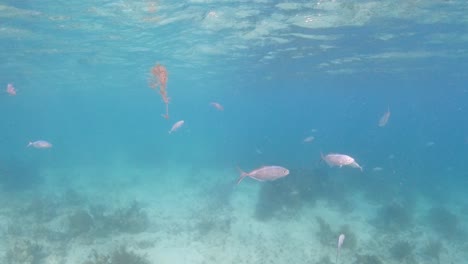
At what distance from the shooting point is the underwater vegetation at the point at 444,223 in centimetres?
1783

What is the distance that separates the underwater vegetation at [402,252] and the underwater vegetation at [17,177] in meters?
25.3

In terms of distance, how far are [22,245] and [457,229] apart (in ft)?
74.3

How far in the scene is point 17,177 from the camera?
1022 inches

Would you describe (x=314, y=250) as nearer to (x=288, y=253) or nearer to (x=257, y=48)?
(x=288, y=253)

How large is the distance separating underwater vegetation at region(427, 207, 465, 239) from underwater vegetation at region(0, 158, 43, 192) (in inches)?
1122

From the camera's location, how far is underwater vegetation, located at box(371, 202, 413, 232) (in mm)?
17734

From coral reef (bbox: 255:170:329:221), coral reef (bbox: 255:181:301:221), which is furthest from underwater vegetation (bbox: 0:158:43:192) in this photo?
coral reef (bbox: 255:170:329:221)

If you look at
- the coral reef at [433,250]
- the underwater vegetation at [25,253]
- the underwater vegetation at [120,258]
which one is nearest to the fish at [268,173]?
the underwater vegetation at [120,258]

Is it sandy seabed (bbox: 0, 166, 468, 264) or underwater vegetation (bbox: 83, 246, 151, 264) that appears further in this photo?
sandy seabed (bbox: 0, 166, 468, 264)

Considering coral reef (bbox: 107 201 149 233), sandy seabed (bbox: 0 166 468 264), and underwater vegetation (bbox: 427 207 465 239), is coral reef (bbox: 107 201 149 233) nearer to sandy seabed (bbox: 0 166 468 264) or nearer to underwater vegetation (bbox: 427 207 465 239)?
sandy seabed (bbox: 0 166 468 264)

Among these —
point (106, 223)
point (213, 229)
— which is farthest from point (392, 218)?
point (106, 223)

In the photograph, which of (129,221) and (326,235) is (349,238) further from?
(129,221)

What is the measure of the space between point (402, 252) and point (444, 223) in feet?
21.9

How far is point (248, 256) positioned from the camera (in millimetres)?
14133
